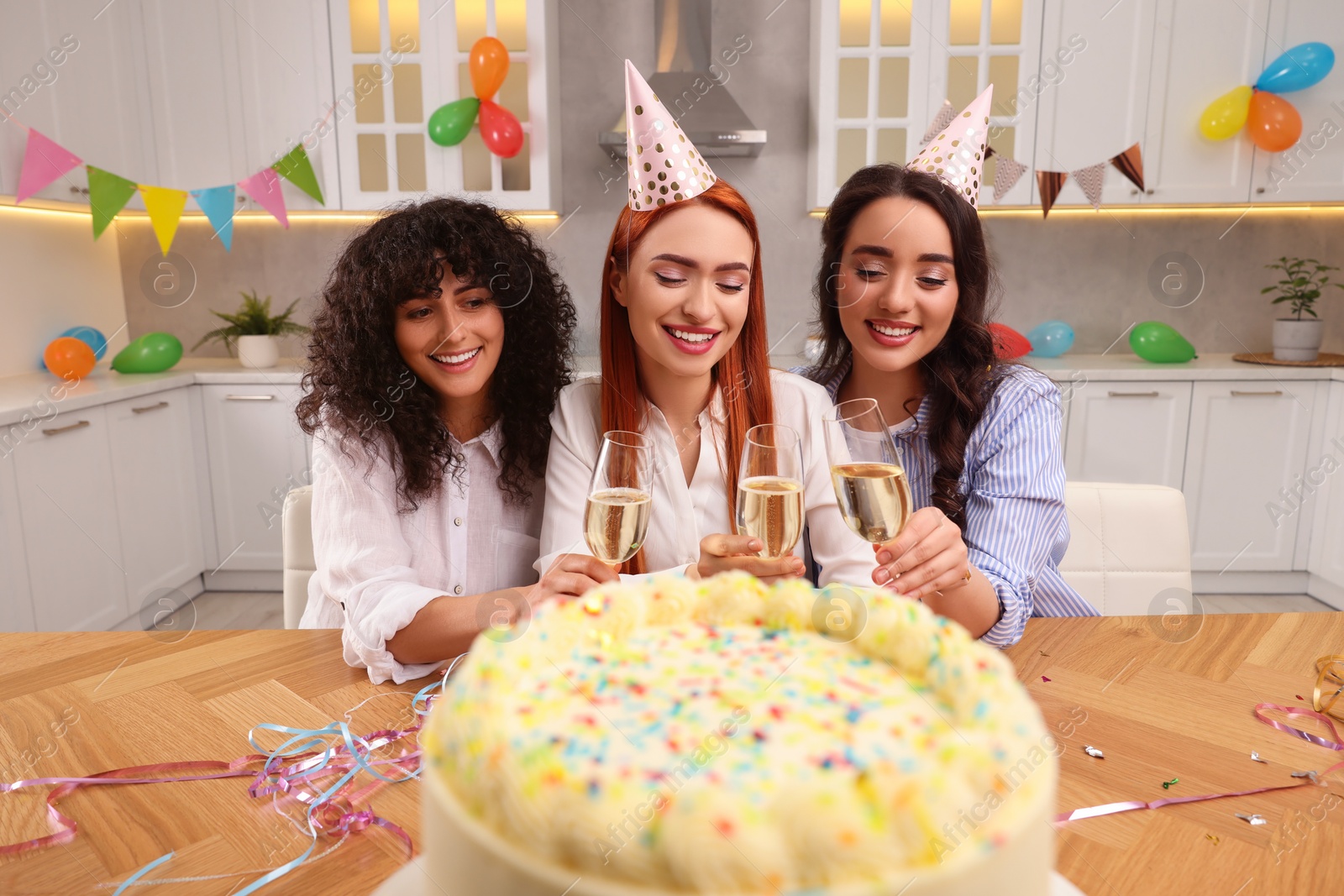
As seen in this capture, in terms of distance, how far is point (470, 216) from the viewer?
1280 mm

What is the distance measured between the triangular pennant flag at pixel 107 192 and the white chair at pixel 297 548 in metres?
2.53

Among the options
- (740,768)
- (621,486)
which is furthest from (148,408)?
(740,768)

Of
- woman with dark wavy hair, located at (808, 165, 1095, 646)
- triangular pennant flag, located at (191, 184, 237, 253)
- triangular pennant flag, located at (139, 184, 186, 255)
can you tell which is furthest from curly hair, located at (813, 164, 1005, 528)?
triangular pennant flag, located at (139, 184, 186, 255)

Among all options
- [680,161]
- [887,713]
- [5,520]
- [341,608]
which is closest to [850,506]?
[887,713]

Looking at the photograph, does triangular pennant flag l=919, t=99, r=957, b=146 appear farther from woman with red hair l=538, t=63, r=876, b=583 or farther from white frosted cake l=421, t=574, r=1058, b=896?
white frosted cake l=421, t=574, r=1058, b=896

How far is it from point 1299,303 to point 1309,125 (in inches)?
28.3

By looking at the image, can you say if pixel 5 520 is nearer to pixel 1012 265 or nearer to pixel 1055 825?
pixel 1055 825

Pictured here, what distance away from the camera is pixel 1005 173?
3301 millimetres

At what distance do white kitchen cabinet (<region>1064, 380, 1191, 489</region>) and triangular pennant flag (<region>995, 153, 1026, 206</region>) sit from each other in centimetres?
85

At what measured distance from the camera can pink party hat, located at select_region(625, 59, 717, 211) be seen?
1218 millimetres

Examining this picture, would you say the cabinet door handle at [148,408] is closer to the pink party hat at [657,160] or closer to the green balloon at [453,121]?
the green balloon at [453,121]

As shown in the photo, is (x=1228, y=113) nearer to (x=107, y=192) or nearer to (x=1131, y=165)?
(x=1131, y=165)

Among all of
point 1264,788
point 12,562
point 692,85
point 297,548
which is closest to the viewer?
point 1264,788

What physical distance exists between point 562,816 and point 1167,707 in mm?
753
